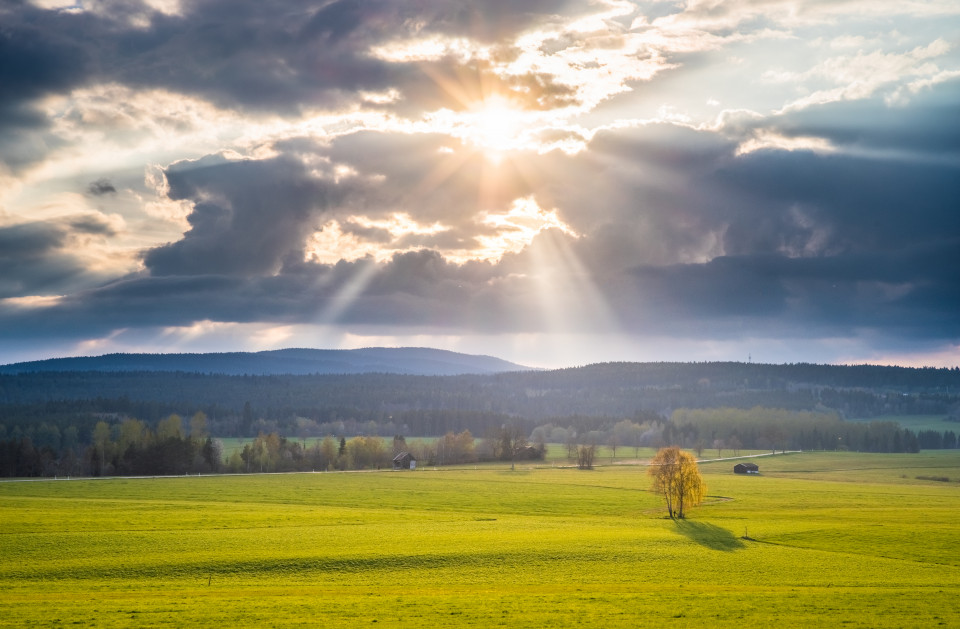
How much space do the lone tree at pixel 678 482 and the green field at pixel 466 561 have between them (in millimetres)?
2775

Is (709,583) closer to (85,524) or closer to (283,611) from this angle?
(283,611)

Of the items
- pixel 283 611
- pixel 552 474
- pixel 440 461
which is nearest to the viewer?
pixel 283 611

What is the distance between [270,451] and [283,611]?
140466 millimetres

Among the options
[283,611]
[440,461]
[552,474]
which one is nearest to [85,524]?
[283,611]

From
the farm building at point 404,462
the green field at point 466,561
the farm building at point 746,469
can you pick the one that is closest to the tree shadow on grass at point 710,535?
the green field at point 466,561

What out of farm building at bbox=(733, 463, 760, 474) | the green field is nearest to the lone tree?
the green field

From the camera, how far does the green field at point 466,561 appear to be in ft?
139

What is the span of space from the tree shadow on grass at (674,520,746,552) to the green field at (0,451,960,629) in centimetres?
35

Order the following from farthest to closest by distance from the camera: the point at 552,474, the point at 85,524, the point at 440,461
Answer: the point at 440,461 → the point at 552,474 → the point at 85,524

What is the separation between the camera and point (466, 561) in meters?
59.4

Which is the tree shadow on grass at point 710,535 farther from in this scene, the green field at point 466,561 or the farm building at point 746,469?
Answer: the farm building at point 746,469

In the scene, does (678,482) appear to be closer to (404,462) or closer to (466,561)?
(466,561)

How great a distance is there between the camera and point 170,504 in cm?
9481

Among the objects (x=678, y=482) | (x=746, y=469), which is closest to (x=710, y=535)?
(x=678, y=482)
